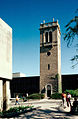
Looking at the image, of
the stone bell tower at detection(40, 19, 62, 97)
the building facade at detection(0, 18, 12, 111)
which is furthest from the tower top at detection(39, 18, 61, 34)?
the building facade at detection(0, 18, 12, 111)

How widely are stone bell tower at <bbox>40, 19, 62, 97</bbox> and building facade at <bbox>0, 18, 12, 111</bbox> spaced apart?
83.5 feet

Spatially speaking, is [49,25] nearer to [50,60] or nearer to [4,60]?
[50,60]

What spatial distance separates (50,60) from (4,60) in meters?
26.9

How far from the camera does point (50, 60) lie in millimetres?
35750

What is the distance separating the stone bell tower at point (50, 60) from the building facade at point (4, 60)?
25.5 meters

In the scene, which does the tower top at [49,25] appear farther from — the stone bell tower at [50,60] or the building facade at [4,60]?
the building facade at [4,60]

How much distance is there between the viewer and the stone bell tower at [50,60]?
3497cm

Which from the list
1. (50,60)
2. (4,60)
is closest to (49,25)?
(50,60)

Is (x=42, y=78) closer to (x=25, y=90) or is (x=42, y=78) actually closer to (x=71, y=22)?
(x=25, y=90)

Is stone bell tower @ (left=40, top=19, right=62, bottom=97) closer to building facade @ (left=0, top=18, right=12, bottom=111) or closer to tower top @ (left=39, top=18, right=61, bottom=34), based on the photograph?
tower top @ (left=39, top=18, right=61, bottom=34)

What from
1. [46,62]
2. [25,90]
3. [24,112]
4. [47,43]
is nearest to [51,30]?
[47,43]

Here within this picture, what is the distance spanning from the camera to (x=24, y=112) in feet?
37.6

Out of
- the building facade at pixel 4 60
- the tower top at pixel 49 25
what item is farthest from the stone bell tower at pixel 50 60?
the building facade at pixel 4 60

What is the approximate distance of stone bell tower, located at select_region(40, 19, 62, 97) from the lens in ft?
115
